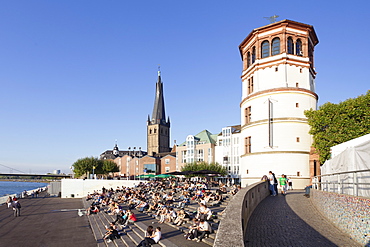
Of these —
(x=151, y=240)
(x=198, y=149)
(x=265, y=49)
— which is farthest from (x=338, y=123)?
(x=198, y=149)

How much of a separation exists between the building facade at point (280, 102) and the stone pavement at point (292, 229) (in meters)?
15.1

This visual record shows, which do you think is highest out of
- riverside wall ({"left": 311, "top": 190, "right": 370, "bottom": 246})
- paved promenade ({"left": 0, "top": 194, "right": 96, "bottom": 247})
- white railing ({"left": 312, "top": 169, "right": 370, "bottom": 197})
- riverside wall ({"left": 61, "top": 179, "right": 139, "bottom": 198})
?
white railing ({"left": 312, "top": 169, "right": 370, "bottom": 197})

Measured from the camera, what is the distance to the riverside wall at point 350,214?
34.0 ft

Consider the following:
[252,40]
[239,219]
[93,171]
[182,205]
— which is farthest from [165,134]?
[239,219]

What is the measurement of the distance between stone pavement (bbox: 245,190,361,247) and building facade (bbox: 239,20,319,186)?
15110mm

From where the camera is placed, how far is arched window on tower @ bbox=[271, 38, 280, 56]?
3447 cm

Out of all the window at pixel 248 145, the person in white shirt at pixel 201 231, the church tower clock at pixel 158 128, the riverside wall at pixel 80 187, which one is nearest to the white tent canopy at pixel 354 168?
the person in white shirt at pixel 201 231

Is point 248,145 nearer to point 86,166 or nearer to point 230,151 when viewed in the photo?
point 230,151

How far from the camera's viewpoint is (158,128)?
6511 inches

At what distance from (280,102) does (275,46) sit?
6303mm

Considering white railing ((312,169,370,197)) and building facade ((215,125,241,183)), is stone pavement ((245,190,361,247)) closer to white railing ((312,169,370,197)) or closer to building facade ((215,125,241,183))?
white railing ((312,169,370,197))

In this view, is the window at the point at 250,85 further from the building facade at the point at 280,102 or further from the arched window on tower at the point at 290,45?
the arched window on tower at the point at 290,45

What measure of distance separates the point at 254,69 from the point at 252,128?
6.63 metres

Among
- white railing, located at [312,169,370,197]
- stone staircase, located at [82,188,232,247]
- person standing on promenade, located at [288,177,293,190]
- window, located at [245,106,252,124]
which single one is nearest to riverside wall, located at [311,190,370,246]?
white railing, located at [312,169,370,197]
